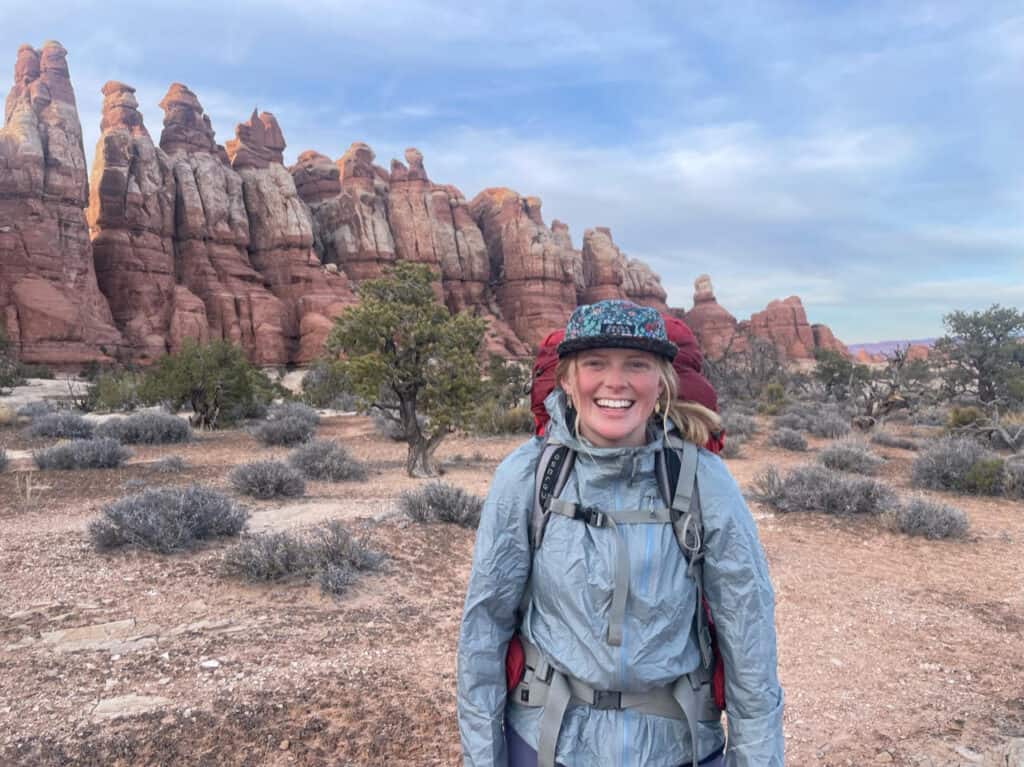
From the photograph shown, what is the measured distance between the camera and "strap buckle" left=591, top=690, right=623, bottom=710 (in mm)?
1514

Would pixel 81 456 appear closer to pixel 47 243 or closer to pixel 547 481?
pixel 547 481

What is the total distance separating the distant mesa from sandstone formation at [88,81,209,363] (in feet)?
0.30

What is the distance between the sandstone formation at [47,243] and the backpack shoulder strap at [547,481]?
135 feet

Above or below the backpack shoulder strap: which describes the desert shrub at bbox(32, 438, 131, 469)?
below

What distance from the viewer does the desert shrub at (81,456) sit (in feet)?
30.3

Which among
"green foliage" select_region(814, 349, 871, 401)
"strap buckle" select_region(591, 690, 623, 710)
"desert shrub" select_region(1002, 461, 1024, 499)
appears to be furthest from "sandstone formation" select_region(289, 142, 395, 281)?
"strap buckle" select_region(591, 690, 623, 710)

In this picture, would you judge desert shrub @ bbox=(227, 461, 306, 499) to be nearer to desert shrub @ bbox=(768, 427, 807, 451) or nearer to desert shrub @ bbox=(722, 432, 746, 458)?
desert shrub @ bbox=(722, 432, 746, 458)

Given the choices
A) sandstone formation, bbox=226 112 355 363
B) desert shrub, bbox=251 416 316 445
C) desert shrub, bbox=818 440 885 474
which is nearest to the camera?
desert shrub, bbox=818 440 885 474

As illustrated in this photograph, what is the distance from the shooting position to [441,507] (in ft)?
22.3

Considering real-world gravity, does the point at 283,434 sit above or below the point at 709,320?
below

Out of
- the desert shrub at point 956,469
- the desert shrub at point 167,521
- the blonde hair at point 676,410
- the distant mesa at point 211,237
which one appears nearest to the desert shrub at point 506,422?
the desert shrub at point 956,469

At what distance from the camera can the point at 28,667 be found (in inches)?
132

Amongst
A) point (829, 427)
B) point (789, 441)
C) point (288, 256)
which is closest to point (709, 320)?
point (288, 256)

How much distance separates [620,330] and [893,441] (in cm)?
1488
